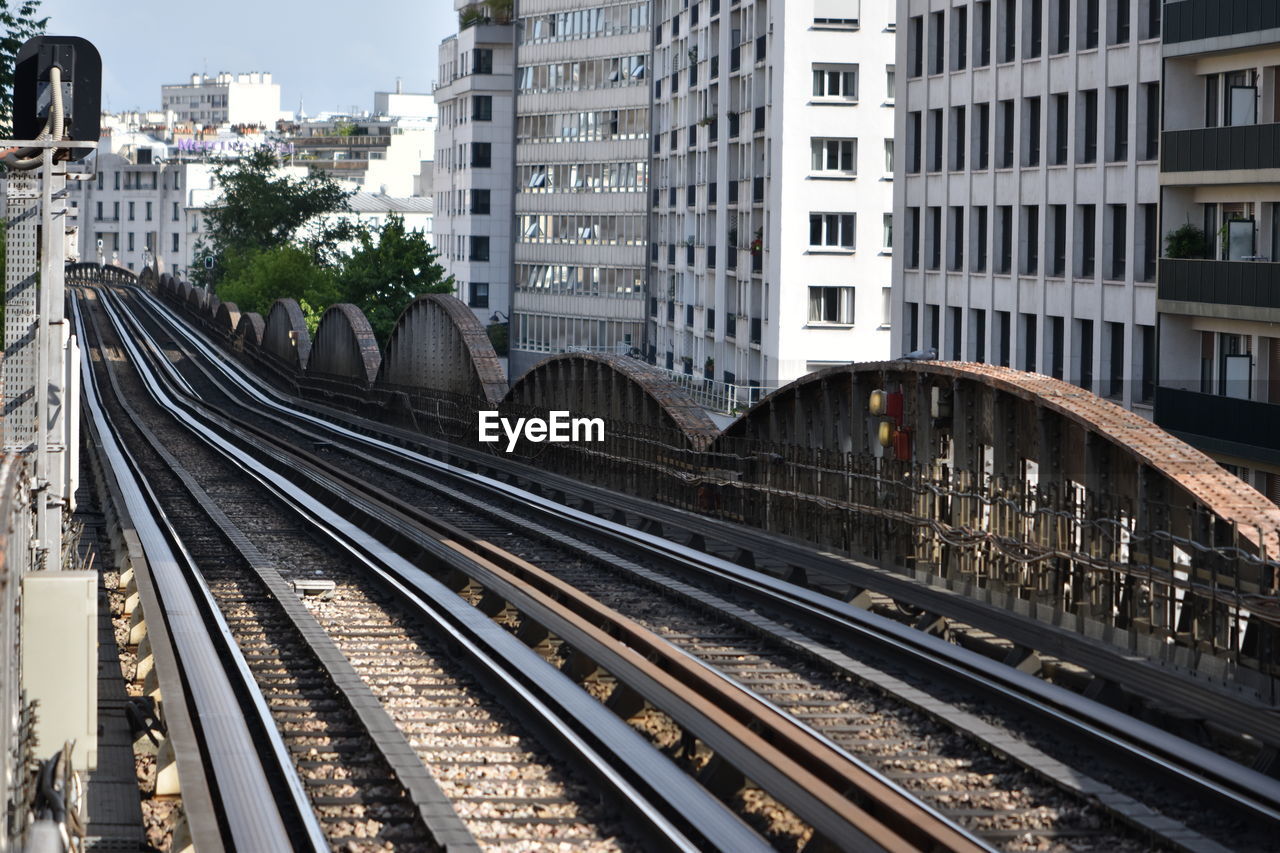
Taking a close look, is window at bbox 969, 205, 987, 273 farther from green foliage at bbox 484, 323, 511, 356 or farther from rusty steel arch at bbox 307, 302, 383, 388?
green foliage at bbox 484, 323, 511, 356

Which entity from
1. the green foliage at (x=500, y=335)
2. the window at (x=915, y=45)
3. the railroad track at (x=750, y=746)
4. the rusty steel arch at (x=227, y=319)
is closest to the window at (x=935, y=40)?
the window at (x=915, y=45)

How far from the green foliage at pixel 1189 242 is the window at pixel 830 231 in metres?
31.9

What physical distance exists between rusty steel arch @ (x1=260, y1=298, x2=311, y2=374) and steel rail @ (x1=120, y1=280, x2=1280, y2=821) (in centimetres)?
4702

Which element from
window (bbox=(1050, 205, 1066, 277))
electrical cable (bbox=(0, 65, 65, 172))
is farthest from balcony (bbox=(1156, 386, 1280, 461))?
electrical cable (bbox=(0, 65, 65, 172))

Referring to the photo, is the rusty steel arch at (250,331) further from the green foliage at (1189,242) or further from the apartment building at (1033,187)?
the green foliage at (1189,242)

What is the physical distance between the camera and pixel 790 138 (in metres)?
73.2

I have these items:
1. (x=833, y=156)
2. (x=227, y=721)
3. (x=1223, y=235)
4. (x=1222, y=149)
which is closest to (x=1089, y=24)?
(x=1222, y=149)

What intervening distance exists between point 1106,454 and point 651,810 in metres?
8.24

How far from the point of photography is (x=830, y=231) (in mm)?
73562

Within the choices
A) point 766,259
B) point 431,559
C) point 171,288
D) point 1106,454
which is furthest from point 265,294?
point 1106,454

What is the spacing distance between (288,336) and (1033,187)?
37781mm

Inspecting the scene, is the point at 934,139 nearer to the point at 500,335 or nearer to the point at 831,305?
the point at 831,305

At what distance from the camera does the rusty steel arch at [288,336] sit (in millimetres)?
76312

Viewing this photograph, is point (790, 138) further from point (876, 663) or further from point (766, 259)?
point (876, 663)
